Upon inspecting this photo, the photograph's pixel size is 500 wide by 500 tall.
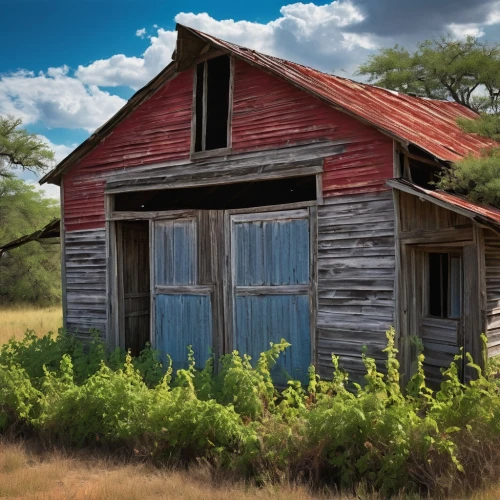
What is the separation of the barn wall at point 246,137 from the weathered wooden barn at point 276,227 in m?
0.02

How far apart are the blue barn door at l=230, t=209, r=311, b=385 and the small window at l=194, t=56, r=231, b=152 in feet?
4.74

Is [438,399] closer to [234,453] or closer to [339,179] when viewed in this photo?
[234,453]

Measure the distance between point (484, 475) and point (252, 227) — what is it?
534 centimetres

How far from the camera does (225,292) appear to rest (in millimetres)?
10672

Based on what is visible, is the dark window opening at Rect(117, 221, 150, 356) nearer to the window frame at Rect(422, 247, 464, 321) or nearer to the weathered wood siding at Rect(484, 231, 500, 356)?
the window frame at Rect(422, 247, 464, 321)

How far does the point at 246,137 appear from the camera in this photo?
34.4 ft

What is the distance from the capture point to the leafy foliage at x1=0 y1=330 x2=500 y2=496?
20.9 feet

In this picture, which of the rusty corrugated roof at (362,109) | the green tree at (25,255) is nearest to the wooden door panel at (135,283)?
the rusty corrugated roof at (362,109)

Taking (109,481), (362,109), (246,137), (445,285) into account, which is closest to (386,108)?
(362,109)

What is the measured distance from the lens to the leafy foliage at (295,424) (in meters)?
6.36

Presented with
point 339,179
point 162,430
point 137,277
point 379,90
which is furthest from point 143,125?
point 162,430

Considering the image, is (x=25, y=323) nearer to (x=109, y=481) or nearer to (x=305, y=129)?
(x=305, y=129)

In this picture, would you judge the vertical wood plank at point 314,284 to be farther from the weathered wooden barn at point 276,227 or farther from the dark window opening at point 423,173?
the dark window opening at point 423,173

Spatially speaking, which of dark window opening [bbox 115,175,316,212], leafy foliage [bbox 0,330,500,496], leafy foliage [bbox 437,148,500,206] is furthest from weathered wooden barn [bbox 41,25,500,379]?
leafy foliage [bbox 0,330,500,496]
